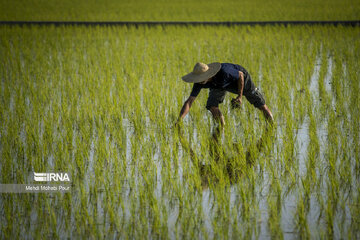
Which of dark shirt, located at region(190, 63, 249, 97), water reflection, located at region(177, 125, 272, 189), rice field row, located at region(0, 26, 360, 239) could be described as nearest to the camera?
rice field row, located at region(0, 26, 360, 239)

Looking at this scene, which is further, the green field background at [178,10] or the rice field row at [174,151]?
the green field background at [178,10]

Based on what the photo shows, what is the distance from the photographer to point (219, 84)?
13.0ft

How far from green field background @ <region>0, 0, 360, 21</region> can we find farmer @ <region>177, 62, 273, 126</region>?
324 inches

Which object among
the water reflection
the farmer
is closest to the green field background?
the farmer

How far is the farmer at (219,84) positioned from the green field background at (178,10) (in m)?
8.23

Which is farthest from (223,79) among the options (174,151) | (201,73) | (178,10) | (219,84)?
(178,10)


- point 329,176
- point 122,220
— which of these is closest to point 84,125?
point 122,220

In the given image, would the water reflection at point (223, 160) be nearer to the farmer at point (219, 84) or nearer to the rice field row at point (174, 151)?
the rice field row at point (174, 151)

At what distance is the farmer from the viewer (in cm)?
378

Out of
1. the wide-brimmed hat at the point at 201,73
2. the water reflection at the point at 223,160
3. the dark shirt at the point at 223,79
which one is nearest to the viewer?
the water reflection at the point at 223,160

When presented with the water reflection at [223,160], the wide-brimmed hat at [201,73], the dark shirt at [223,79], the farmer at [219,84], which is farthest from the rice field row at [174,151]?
the wide-brimmed hat at [201,73]

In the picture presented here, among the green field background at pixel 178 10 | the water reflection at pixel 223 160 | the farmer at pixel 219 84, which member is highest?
the green field background at pixel 178 10

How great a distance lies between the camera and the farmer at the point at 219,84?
3.78 meters

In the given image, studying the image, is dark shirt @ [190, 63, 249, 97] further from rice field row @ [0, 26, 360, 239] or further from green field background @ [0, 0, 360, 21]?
green field background @ [0, 0, 360, 21]
